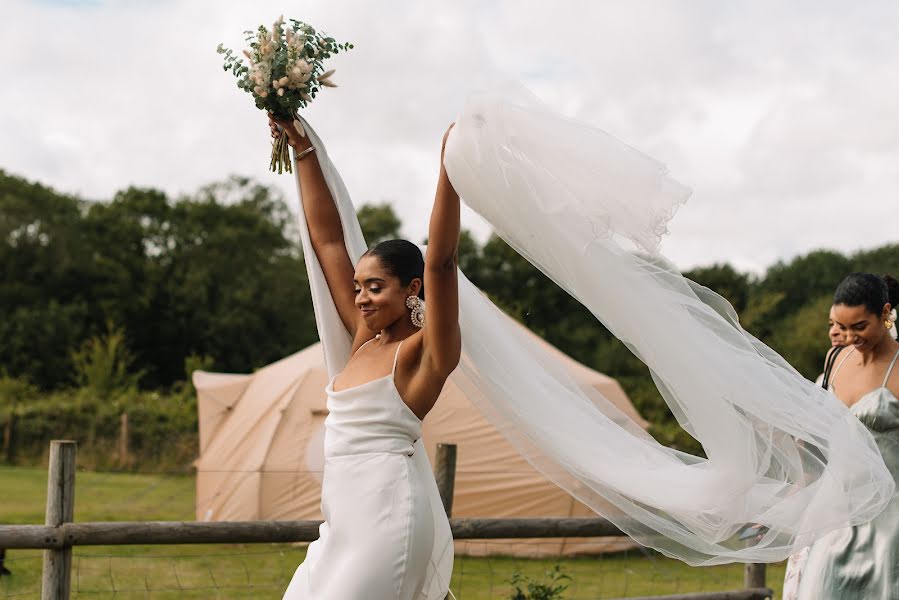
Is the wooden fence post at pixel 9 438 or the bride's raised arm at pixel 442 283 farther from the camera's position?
the wooden fence post at pixel 9 438

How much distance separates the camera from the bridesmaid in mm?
4641

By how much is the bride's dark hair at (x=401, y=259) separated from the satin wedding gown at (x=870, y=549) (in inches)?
92.8

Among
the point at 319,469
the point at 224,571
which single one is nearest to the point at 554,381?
the point at 224,571

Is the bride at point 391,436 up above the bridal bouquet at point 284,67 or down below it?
below

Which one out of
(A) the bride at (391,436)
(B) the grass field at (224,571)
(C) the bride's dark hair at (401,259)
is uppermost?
(C) the bride's dark hair at (401,259)

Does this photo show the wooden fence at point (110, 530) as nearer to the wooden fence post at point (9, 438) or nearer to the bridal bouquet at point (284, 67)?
the bridal bouquet at point (284, 67)

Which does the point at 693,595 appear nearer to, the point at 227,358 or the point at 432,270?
the point at 432,270

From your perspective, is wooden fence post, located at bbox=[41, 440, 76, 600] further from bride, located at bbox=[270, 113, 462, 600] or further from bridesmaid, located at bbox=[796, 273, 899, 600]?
bridesmaid, located at bbox=[796, 273, 899, 600]

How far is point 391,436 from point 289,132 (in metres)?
1.29

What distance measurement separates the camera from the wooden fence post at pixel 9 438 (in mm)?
21109

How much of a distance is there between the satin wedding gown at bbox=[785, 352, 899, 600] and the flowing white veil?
2.63 ft

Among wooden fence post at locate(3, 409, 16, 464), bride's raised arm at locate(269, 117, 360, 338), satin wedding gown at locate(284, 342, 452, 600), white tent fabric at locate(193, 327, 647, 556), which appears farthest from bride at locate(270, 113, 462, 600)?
wooden fence post at locate(3, 409, 16, 464)

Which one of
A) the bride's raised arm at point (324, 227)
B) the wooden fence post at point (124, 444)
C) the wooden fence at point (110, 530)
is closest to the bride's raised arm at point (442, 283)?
the bride's raised arm at point (324, 227)

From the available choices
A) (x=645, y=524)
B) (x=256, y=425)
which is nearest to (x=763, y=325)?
(x=256, y=425)
